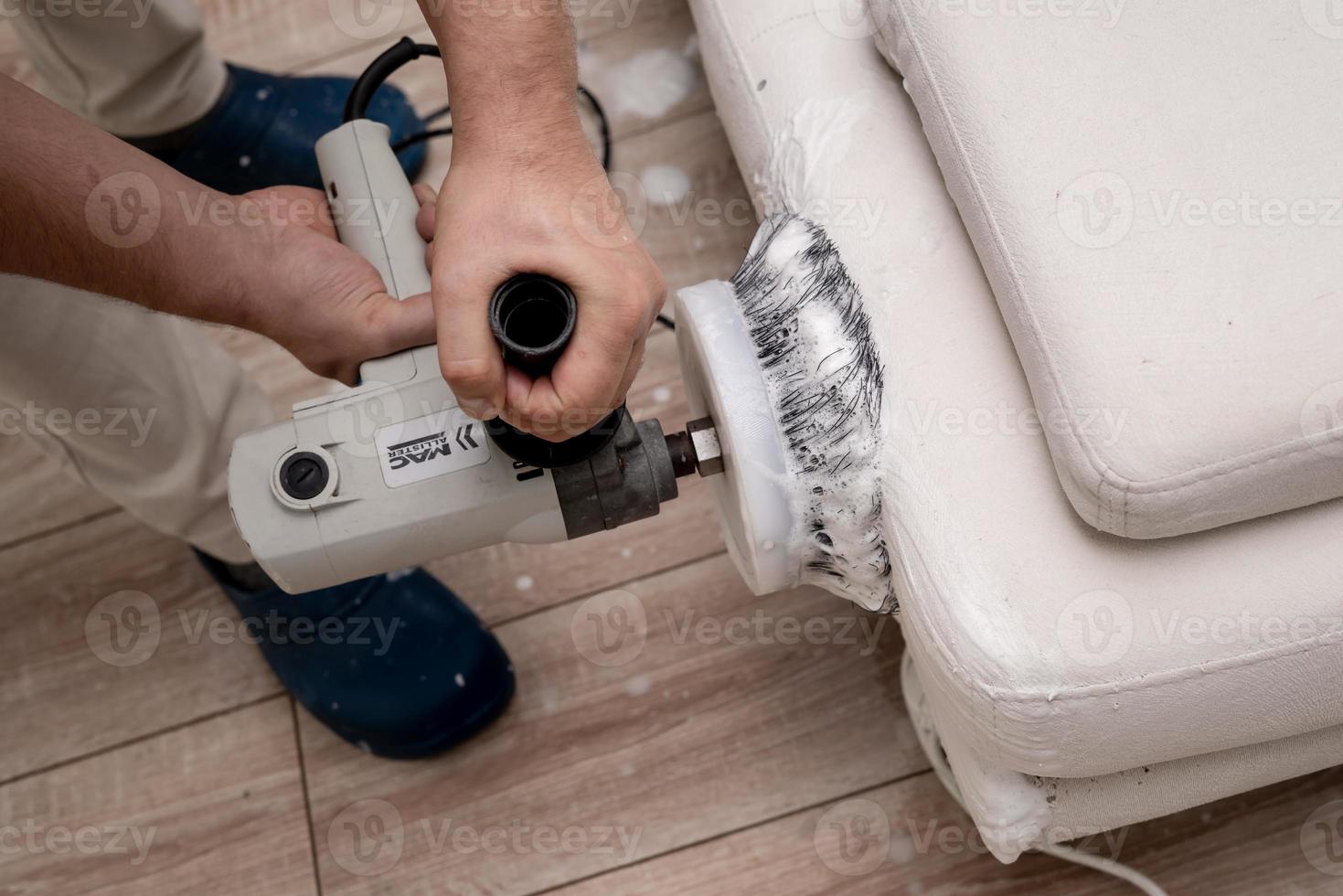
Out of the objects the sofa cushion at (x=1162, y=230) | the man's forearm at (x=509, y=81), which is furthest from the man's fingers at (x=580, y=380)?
the sofa cushion at (x=1162, y=230)

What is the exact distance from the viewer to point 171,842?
961 mm

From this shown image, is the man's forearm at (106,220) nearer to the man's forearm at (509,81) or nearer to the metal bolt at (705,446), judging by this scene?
the man's forearm at (509,81)

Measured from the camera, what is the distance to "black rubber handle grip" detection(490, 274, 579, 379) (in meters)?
0.52

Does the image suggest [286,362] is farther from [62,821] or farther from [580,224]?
[580,224]

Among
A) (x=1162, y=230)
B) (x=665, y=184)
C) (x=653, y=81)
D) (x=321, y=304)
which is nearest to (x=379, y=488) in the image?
(x=321, y=304)

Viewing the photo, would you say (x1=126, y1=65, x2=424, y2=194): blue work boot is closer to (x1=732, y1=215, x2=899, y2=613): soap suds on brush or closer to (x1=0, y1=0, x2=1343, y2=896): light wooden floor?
(x1=0, y1=0, x2=1343, y2=896): light wooden floor

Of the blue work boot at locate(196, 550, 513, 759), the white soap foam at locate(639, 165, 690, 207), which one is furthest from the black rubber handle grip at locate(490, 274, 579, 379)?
the white soap foam at locate(639, 165, 690, 207)

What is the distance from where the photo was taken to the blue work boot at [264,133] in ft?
3.67

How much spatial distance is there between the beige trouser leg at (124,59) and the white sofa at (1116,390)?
0.75 metres

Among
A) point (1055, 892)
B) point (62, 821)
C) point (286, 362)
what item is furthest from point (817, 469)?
point (62, 821)

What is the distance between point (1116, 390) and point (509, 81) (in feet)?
1.22

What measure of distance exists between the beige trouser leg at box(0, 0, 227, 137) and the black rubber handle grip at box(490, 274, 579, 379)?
0.68 metres

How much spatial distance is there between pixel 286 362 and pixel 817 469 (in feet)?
2.33

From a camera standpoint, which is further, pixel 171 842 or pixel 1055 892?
pixel 171 842
